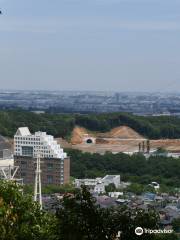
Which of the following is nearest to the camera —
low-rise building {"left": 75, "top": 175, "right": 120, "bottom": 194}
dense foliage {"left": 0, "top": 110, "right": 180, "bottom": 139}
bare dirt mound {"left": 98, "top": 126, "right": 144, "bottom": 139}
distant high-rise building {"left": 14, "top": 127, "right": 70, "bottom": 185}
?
low-rise building {"left": 75, "top": 175, "right": 120, "bottom": 194}

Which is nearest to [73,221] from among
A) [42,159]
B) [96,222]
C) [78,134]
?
[96,222]

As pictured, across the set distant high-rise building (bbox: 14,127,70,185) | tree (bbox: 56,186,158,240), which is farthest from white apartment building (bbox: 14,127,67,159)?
tree (bbox: 56,186,158,240)

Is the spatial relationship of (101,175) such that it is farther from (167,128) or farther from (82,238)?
(82,238)

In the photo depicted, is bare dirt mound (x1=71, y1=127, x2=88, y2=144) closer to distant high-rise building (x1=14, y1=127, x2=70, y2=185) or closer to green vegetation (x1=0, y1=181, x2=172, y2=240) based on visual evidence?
distant high-rise building (x1=14, y1=127, x2=70, y2=185)

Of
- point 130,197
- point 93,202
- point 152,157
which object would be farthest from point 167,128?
point 93,202

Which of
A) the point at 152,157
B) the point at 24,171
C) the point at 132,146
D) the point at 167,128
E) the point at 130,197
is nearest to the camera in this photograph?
the point at 130,197

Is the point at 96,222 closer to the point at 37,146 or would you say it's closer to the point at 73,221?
the point at 73,221
